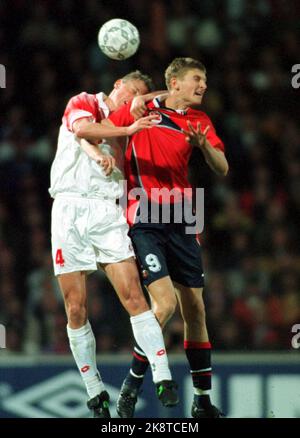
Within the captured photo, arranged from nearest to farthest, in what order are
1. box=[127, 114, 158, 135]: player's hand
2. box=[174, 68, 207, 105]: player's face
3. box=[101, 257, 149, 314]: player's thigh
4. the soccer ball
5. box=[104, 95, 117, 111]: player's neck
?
box=[127, 114, 158, 135]: player's hand, box=[101, 257, 149, 314]: player's thigh, box=[174, 68, 207, 105]: player's face, box=[104, 95, 117, 111]: player's neck, the soccer ball

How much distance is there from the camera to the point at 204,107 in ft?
33.9

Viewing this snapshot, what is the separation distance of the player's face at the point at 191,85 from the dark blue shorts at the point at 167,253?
804mm

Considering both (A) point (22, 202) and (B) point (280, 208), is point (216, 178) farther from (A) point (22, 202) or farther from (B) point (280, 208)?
(A) point (22, 202)

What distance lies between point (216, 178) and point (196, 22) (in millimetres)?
2074

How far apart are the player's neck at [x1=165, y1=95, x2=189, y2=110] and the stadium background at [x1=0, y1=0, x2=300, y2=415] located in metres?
2.91

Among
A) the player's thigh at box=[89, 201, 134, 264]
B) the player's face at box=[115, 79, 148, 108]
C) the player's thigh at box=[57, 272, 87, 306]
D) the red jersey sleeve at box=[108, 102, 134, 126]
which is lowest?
the player's thigh at box=[57, 272, 87, 306]

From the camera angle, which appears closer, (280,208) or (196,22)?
(280,208)

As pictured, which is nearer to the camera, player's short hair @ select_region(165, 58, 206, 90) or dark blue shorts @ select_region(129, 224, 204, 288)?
dark blue shorts @ select_region(129, 224, 204, 288)

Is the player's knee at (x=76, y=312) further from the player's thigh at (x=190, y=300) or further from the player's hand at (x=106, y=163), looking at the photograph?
the player's hand at (x=106, y=163)

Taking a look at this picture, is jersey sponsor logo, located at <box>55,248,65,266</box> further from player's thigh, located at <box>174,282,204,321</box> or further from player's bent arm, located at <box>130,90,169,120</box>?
player's bent arm, located at <box>130,90,169,120</box>

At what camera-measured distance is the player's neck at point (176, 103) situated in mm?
6168

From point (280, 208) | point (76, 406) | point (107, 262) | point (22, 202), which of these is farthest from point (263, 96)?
point (107, 262)

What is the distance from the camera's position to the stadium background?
894cm

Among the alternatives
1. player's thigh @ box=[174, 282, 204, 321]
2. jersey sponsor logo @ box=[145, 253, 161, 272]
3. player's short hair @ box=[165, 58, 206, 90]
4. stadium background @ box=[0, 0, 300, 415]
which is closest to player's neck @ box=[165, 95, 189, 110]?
player's short hair @ box=[165, 58, 206, 90]
